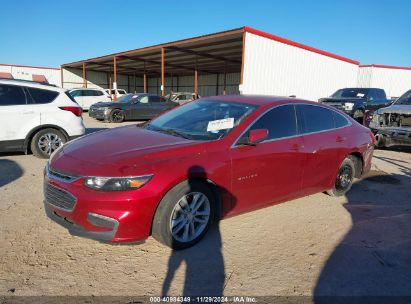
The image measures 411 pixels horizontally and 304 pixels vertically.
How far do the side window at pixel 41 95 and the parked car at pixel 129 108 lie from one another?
8.70 meters

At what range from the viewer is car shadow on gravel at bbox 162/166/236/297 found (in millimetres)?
2762

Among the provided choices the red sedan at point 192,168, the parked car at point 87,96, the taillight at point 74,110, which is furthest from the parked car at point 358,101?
the parked car at point 87,96

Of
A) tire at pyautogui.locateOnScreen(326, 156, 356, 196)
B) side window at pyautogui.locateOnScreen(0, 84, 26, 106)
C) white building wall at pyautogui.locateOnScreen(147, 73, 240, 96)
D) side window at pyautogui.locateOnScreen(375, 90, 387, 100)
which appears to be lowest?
tire at pyautogui.locateOnScreen(326, 156, 356, 196)

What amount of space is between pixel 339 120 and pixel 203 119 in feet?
7.17

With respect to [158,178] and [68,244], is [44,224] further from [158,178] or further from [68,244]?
[158,178]

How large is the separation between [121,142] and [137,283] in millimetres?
→ 1480

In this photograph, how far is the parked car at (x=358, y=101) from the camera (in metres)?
13.5

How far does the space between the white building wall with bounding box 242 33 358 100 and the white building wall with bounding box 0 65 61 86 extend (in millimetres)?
30090

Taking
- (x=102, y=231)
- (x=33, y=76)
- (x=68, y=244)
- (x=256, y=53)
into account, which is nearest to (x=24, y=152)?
(x=68, y=244)

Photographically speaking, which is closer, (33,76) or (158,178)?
(158,178)

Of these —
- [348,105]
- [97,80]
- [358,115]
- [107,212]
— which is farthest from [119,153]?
[97,80]

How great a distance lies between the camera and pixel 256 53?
50.6 feet

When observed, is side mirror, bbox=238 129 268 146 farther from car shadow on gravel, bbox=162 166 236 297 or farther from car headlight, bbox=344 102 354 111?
car headlight, bbox=344 102 354 111

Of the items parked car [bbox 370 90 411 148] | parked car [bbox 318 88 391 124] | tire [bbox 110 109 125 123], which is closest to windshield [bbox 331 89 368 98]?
parked car [bbox 318 88 391 124]
